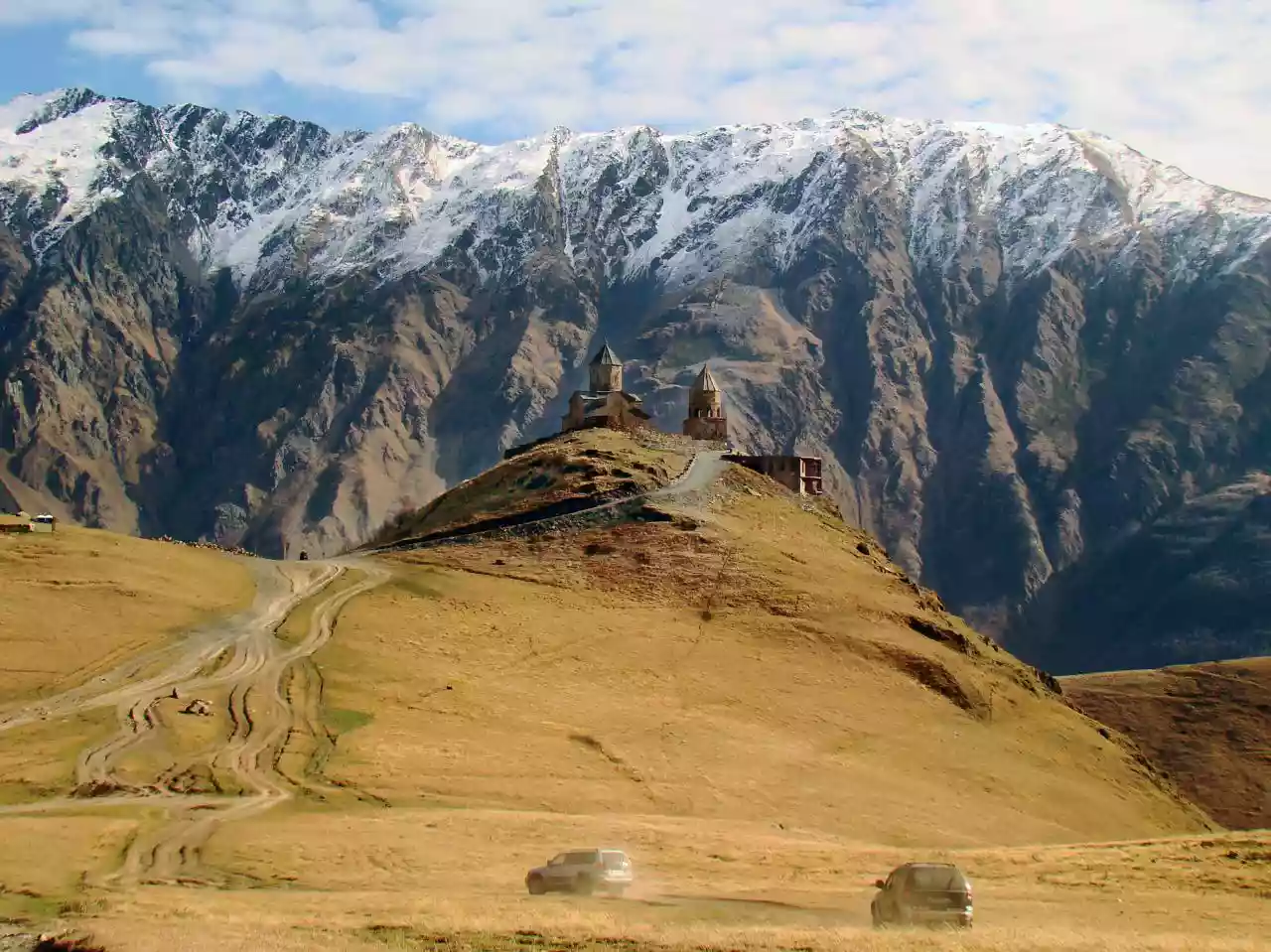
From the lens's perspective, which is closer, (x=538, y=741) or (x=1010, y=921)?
(x=1010, y=921)

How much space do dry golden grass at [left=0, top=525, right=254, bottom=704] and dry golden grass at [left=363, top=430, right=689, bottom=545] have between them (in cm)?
2065

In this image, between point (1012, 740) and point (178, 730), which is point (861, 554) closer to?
point (1012, 740)

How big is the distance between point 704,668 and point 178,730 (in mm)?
29250

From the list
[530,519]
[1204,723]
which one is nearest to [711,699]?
[530,519]

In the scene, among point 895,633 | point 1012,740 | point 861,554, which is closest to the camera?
point 1012,740

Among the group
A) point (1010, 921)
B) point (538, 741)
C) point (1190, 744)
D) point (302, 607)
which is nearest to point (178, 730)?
point (538, 741)

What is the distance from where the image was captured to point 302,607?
80.8m

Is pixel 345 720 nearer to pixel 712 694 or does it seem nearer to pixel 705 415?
pixel 712 694

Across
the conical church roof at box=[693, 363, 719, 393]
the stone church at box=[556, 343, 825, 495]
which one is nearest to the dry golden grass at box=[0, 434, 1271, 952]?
the stone church at box=[556, 343, 825, 495]

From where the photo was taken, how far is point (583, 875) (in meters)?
37.4

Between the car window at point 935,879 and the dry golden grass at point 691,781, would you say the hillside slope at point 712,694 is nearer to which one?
the dry golden grass at point 691,781

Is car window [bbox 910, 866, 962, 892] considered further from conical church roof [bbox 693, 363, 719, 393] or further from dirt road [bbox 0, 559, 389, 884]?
conical church roof [bbox 693, 363, 719, 393]

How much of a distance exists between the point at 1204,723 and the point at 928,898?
302 feet

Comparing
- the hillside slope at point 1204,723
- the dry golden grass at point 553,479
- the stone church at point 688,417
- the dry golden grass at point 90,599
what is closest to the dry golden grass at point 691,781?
the dry golden grass at point 553,479
